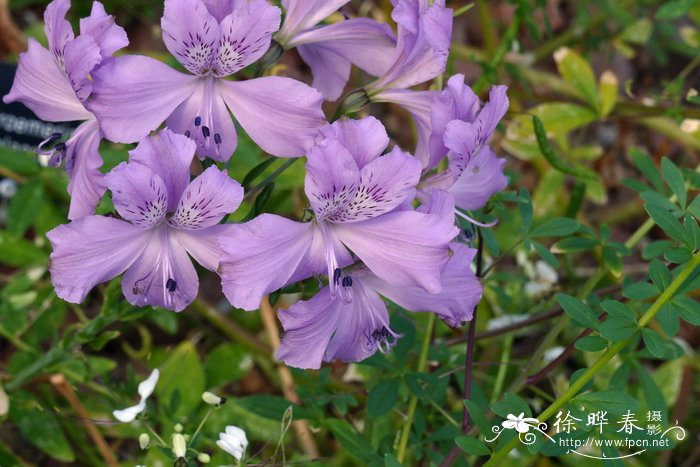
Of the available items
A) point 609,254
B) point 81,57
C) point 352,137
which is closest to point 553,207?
point 609,254

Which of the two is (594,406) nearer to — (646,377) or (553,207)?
(646,377)

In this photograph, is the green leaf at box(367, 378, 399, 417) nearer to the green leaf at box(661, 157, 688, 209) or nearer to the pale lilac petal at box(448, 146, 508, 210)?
the pale lilac petal at box(448, 146, 508, 210)

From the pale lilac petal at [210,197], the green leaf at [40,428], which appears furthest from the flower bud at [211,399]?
the green leaf at [40,428]

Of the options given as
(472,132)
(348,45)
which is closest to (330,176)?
(472,132)

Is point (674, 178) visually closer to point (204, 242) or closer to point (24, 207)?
point (204, 242)

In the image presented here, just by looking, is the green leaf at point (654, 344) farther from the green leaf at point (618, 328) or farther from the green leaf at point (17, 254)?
the green leaf at point (17, 254)

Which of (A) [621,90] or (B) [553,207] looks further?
(A) [621,90]
